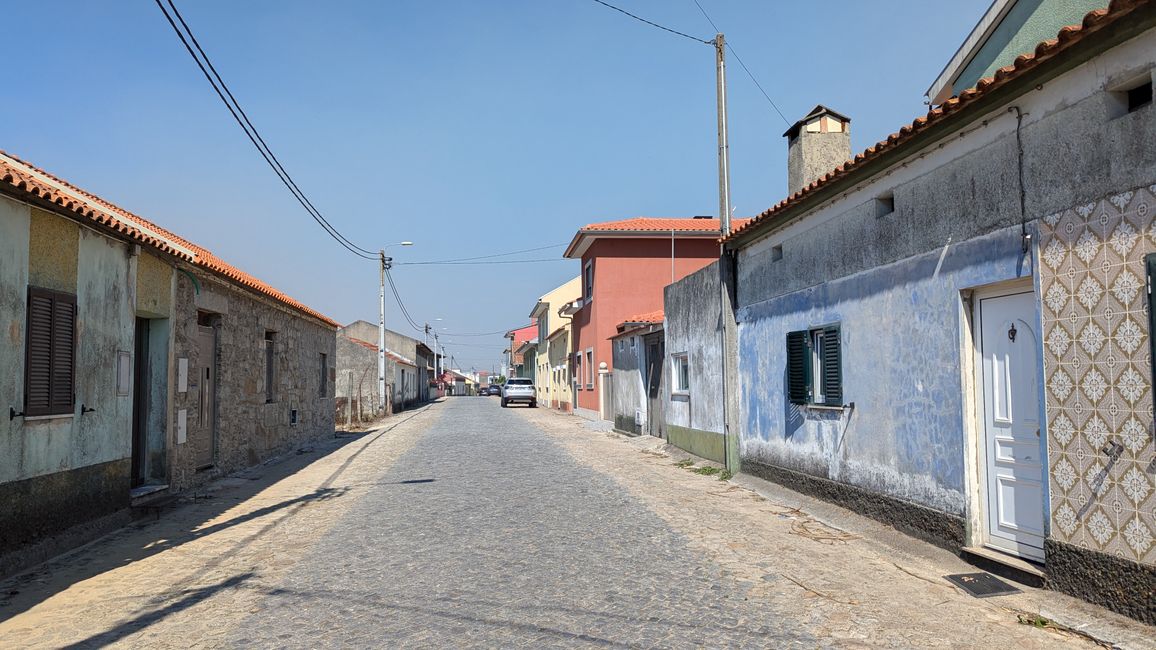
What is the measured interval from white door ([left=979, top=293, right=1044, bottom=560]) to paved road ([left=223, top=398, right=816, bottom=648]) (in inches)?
90.8

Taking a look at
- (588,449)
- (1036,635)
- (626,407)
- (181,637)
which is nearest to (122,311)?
(181,637)

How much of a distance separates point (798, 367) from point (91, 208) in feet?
26.7

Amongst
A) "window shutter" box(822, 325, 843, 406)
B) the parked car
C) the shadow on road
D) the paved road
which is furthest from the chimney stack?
the parked car

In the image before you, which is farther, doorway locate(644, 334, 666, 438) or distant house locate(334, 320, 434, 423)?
distant house locate(334, 320, 434, 423)

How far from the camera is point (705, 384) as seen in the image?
14.5 metres

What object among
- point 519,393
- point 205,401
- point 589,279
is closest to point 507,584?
point 205,401

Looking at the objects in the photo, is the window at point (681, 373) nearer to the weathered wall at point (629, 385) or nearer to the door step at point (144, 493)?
the weathered wall at point (629, 385)

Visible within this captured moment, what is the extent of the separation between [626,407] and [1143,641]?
17716 mm

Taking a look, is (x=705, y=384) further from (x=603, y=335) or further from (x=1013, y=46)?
(x=603, y=335)

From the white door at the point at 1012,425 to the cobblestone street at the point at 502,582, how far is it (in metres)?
0.67

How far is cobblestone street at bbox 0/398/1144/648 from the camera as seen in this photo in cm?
478

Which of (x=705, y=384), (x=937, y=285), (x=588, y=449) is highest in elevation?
(x=937, y=285)

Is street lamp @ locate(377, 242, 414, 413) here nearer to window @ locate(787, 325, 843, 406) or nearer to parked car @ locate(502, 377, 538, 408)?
parked car @ locate(502, 377, 538, 408)

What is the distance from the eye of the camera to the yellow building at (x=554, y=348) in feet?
129
